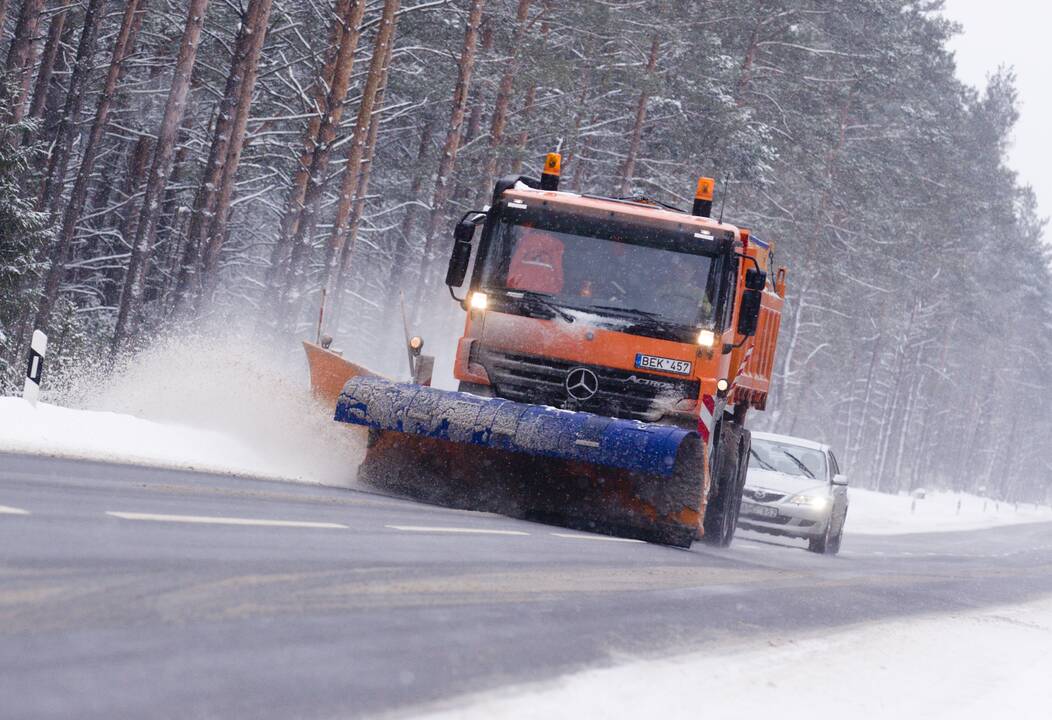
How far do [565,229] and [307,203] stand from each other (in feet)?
48.1

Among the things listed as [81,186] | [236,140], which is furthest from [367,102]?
[81,186]

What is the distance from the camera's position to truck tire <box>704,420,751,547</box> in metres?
15.7

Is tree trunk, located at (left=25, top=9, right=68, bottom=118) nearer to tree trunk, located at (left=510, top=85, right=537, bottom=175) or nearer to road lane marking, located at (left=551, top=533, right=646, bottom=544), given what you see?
tree trunk, located at (left=510, top=85, right=537, bottom=175)

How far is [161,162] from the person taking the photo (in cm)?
2491

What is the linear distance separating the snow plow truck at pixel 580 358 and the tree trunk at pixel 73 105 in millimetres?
16889

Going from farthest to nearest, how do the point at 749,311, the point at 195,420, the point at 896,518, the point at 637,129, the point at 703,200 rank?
the point at 896,518 → the point at 637,129 → the point at 195,420 → the point at 703,200 → the point at 749,311

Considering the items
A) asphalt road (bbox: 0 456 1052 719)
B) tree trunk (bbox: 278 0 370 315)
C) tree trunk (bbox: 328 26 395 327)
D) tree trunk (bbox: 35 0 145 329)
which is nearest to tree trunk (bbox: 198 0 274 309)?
tree trunk (bbox: 278 0 370 315)

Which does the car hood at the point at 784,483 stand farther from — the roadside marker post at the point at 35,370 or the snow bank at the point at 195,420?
the roadside marker post at the point at 35,370

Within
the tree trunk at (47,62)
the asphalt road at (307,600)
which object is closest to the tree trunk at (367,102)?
the tree trunk at (47,62)

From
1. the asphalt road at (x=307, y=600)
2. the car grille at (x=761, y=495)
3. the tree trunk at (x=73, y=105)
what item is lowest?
the asphalt road at (x=307, y=600)

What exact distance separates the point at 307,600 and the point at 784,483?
1527 cm

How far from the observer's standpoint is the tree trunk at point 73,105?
27969 millimetres

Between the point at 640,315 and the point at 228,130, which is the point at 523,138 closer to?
the point at 228,130

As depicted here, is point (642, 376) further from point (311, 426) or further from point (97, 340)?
point (97, 340)
